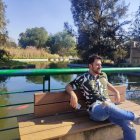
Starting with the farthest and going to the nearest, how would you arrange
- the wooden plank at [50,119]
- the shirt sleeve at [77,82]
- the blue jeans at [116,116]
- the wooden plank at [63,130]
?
the shirt sleeve at [77,82], the blue jeans at [116,116], the wooden plank at [50,119], the wooden plank at [63,130]

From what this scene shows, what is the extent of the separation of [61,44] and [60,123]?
65.6m

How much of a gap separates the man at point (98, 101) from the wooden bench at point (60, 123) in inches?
5.0

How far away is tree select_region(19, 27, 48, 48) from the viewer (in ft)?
245

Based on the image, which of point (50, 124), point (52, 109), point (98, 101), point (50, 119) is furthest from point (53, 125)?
point (98, 101)

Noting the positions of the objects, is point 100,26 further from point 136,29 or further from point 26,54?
point 26,54

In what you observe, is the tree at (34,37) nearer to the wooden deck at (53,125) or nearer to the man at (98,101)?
the man at (98,101)

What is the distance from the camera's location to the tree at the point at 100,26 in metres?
35.4

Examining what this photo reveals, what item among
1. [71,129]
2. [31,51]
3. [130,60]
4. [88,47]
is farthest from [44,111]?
[31,51]

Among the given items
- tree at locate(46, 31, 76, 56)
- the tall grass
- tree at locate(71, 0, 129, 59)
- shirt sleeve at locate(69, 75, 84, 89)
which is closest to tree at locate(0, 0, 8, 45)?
tree at locate(71, 0, 129, 59)

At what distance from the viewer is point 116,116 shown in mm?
2875

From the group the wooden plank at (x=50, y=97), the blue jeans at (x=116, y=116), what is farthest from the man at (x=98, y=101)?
the wooden plank at (x=50, y=97)

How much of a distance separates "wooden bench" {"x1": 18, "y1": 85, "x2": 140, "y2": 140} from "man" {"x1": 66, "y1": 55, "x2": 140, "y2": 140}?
0.13 m

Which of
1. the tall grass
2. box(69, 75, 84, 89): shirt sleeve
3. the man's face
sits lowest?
the tall grass

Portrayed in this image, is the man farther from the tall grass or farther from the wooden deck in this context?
the tall grass
